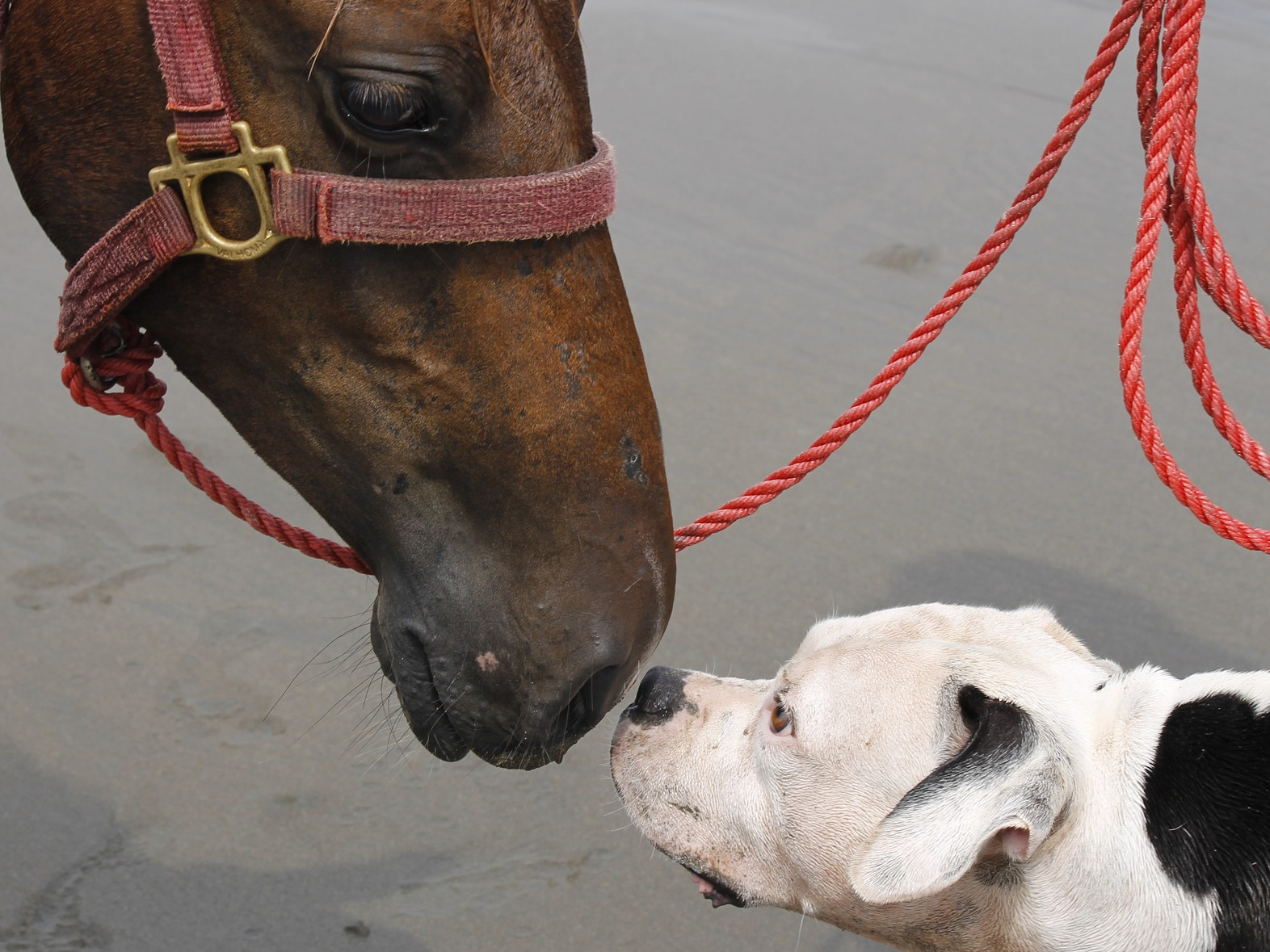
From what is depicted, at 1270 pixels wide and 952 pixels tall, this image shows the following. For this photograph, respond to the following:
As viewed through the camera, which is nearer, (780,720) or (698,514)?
(780,720)

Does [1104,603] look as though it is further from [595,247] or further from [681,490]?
[595,247]

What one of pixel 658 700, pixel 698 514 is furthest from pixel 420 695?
pixel 698 514

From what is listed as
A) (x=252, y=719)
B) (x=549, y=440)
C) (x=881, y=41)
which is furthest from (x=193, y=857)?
(x=881, y=41)

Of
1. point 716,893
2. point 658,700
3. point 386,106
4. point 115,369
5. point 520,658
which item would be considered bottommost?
point 716,893

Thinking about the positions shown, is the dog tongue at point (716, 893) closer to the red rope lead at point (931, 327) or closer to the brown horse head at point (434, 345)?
the brown horse head at point (434, 345)

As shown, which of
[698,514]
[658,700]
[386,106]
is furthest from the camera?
[698,514]

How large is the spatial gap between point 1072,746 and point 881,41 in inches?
265

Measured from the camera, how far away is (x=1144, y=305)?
6.61 ft

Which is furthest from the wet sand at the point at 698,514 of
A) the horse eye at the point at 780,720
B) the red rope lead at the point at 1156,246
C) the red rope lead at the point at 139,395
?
the red rope lead at the point at 1156,246

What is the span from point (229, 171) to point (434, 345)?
341mm

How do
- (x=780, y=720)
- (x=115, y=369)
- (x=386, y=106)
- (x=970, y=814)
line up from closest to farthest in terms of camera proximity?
(x=386, y=106)
(x=970, y=814)
(x=115, y=369)
(x=780, y=720)

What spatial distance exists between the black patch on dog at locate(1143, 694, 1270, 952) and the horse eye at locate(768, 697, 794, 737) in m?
0.55

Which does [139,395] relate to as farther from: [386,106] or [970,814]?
[970,814]

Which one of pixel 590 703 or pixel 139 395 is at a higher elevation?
pixel 139 395
